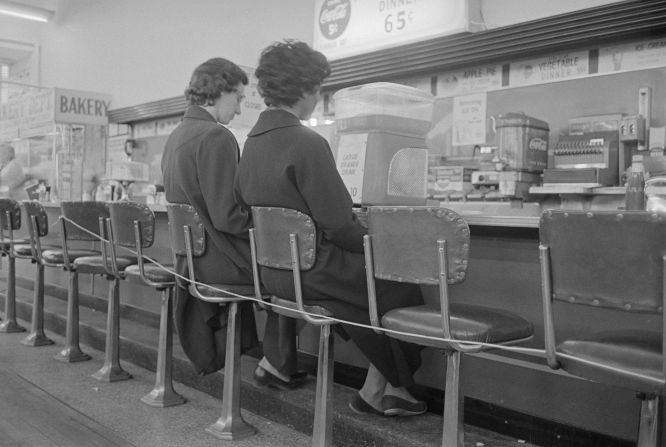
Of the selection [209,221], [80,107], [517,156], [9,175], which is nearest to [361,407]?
[209,221]

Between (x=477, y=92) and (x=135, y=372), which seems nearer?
(x=135, y=372)

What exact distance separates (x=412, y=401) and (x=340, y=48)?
3630mm

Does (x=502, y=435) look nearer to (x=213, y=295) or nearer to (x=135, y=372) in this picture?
(x=213, y=295)

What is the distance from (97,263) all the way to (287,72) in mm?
1777

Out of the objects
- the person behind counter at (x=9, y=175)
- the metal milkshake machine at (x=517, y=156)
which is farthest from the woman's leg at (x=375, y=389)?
the person behind counter at (x=9, y=175)

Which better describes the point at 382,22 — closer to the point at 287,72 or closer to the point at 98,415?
the point at 287,72

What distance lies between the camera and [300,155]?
2205 mm

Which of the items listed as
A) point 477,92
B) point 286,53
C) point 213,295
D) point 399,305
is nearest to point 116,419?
point 213,295

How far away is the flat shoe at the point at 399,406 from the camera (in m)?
2.48

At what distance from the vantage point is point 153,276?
3002 mm

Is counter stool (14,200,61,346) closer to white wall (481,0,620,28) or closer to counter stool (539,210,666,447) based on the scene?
white wall (481,0,620,28)

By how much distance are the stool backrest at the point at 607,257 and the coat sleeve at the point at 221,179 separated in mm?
1348

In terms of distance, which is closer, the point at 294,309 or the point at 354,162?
the point at 294,309

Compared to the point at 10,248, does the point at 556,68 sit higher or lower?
higher
